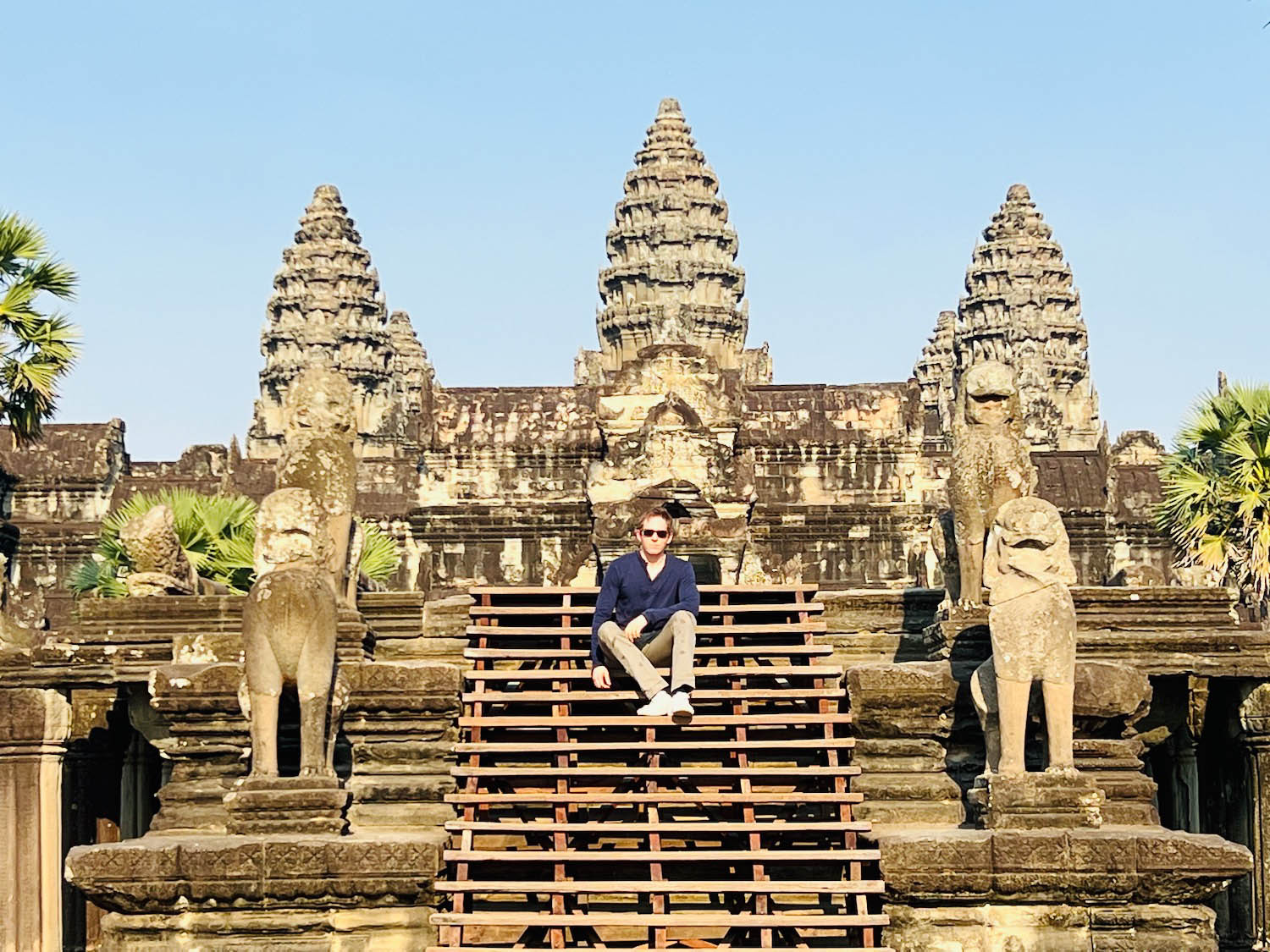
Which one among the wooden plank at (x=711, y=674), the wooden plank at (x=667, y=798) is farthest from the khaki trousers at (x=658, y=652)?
the wooden plank at (x=711, y=674)

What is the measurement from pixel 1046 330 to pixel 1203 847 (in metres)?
A: 60.1

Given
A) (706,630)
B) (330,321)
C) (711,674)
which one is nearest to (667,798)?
(711,674)

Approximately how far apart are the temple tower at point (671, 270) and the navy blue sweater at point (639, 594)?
51.8 metres

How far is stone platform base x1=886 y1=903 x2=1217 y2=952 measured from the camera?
8.50 metres

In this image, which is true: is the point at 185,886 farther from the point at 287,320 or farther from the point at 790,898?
the point at 287,320

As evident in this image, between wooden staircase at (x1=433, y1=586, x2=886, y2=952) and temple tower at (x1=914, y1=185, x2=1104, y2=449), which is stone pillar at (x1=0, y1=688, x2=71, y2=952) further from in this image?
temple tower at (x1=914, y1=185, x2=1104, y2=449)

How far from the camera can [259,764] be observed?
9219mm

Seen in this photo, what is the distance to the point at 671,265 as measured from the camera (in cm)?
6319

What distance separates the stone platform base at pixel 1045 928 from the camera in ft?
27.9

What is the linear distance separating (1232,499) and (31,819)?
12543 mm

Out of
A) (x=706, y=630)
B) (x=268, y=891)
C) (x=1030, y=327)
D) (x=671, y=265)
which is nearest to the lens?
(x=268, y=891)

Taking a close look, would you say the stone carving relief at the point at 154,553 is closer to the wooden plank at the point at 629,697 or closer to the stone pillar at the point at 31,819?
the stone pillar at the point at 31,819

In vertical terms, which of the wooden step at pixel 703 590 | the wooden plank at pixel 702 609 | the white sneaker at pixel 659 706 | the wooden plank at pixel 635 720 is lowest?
the wooden plank at pixel 635 720

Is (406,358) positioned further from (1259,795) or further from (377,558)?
(1259,795)
